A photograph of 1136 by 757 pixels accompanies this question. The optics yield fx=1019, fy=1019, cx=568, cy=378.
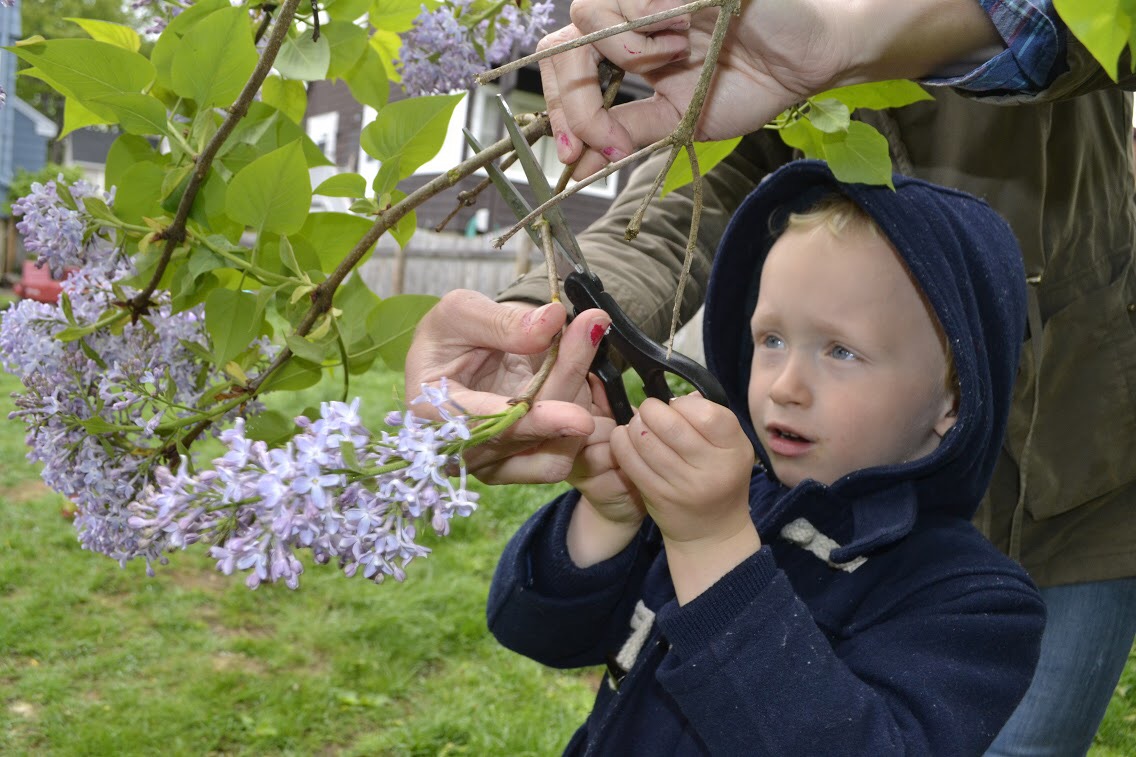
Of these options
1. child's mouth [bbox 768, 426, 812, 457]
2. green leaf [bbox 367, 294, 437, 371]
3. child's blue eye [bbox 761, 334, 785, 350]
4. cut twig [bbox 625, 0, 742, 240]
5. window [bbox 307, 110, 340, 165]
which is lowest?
window [bbox 307, 110, 340, 165]

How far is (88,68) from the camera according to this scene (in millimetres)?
1207

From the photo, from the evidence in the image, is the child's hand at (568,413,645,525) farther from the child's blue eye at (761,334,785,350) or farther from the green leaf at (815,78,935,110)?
the green leaf at (815,78,935,110)

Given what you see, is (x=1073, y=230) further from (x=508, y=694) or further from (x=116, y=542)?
(x=508, y=694)

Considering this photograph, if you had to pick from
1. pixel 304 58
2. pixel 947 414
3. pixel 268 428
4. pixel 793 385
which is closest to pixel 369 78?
pixel 304 58

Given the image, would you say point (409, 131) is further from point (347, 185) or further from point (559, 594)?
point (559, 594)

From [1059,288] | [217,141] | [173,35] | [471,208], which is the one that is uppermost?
[173,35]

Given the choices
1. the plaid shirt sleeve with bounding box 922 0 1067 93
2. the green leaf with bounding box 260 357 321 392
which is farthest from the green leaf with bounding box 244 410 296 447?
the plaid shirt sleeve with bounding box 922 0 1067 93

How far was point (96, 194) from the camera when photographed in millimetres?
1406

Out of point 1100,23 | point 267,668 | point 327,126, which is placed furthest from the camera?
point 327,126

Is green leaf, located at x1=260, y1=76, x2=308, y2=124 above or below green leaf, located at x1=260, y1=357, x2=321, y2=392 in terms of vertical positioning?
above

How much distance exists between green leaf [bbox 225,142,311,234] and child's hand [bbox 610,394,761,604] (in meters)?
0.52

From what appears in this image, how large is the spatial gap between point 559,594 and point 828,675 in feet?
1.80

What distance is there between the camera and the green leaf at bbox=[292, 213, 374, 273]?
4.58 ft

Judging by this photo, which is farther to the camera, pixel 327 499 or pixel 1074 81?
pixel 1074 81
